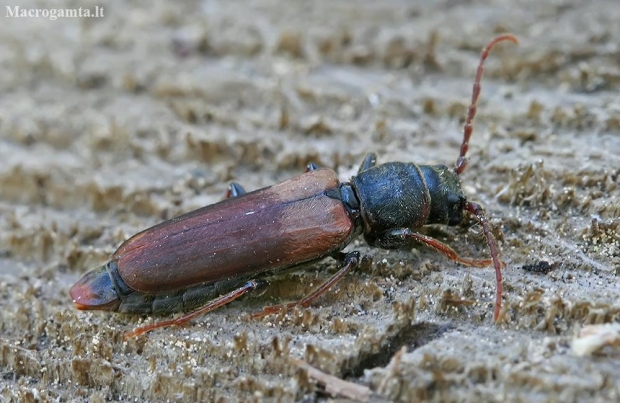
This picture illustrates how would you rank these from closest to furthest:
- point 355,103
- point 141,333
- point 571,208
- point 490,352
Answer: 1. point 490,352
2. point 141,333
3. point 571,208
4. point 355,103

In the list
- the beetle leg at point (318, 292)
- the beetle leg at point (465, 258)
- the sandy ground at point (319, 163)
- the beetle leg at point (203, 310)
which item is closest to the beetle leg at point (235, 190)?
the sandy ground at point (319, 163)

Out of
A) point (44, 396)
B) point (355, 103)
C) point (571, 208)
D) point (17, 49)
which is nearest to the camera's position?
point (44, 396)

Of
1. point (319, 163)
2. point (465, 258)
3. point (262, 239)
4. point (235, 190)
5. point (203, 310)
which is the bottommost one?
point (203, 310)

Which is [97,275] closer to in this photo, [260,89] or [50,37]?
[260,89]

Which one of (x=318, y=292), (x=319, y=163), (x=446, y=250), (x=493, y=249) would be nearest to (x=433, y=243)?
(x=446, y=250)

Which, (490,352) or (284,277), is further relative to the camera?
(284,277)

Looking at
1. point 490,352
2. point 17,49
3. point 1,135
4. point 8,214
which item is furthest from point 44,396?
point 17,49

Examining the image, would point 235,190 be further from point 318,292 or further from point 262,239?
point 318,292
